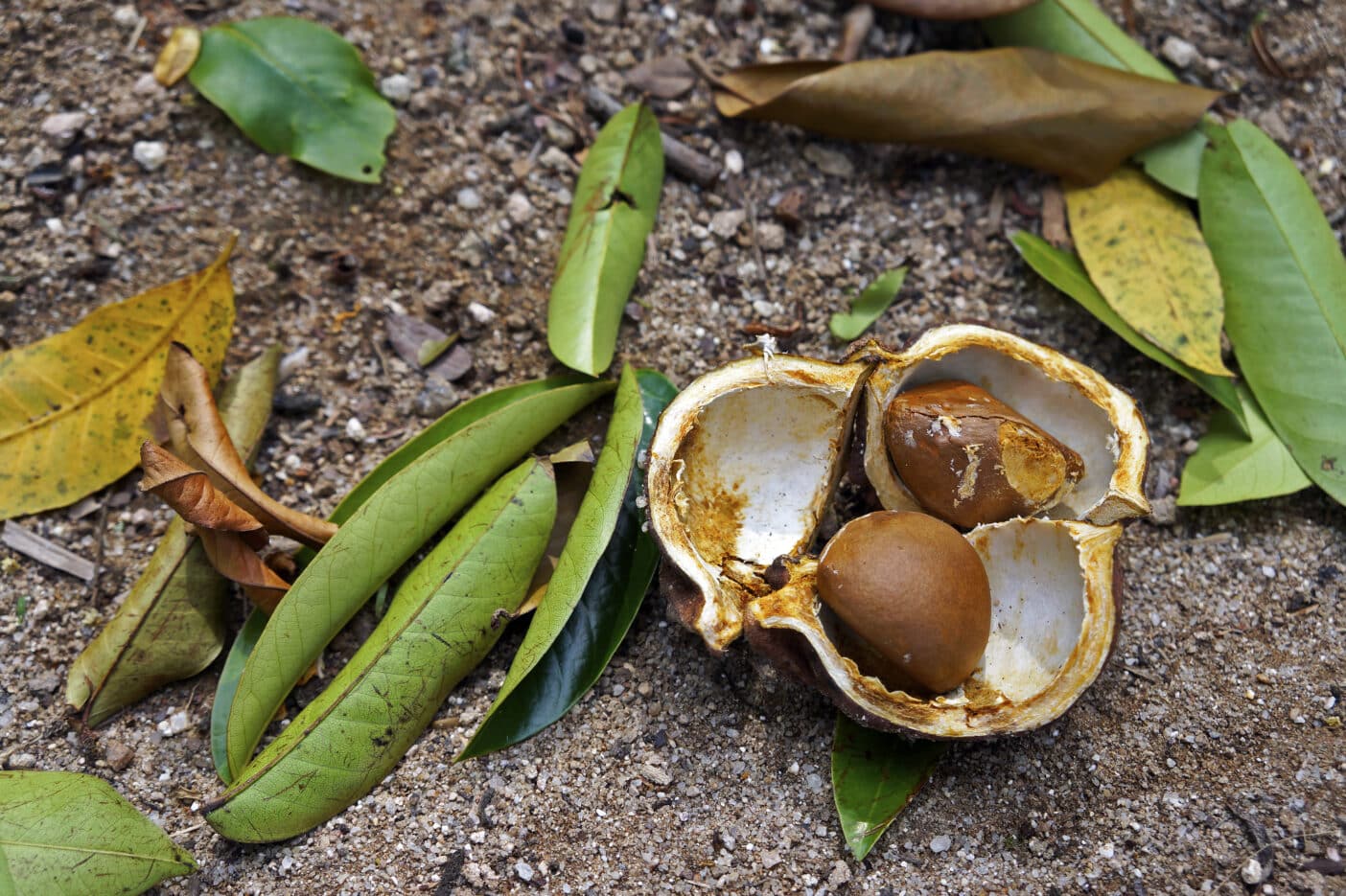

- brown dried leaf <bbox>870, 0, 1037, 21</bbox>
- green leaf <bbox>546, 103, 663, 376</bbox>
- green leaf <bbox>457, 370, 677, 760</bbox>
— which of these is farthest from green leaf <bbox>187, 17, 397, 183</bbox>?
brown dried leaf <bbox>870, 0, 1037, 21</bbox>

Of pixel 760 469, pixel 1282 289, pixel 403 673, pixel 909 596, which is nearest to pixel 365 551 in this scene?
pixel 403 673

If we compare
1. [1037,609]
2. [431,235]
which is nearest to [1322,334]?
[1037,609]

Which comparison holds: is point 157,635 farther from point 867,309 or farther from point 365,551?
point 867,309

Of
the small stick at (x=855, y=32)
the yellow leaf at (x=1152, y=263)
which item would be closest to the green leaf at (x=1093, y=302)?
the yellow leaf at (x=1152, y=263)

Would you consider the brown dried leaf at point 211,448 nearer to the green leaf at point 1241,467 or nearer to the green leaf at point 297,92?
the green leaf at point 297,92

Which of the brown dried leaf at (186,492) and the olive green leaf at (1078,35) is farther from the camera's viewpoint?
the olive green leaf at (1078,35)

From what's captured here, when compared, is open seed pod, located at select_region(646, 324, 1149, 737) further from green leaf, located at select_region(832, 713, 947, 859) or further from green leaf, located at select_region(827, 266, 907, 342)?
green leaf, located at select_region(827, 266, 907, 342)
